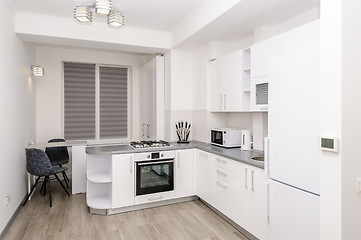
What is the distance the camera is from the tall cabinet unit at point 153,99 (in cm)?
448

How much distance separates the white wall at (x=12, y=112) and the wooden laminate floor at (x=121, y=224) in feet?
0.94

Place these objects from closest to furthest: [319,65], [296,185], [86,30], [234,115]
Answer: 1. [319,65]
2. [296,185]
3. [86,30]
4. [234,115]

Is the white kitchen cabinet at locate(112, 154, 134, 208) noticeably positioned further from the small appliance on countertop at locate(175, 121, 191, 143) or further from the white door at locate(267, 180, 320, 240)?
the white door at locate(267, 180, 320, 240)

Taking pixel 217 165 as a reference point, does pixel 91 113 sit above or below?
above

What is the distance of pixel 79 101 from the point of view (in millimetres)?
5211

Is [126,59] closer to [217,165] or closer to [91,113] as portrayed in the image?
[91,113]

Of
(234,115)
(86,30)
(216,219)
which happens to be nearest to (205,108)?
(234,115)

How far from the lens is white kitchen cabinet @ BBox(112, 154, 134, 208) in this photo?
3.30 meters

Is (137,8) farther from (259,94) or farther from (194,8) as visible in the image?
(259,94)

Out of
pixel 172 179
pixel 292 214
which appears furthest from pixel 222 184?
pixel 292 214

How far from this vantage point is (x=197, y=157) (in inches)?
149

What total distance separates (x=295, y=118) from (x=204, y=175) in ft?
6.29

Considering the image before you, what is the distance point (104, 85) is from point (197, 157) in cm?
286

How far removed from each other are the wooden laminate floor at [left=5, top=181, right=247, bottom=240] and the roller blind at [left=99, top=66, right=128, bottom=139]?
6.70 feet
